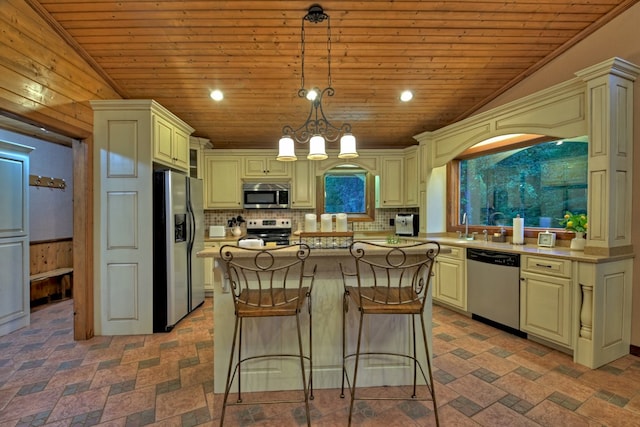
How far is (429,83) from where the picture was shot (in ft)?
11.7

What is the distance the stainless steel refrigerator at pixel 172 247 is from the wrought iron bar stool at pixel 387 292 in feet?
6.64

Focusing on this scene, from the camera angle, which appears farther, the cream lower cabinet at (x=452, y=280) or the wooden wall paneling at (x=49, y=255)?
the wooden wall paneling at (x=49, y=255)

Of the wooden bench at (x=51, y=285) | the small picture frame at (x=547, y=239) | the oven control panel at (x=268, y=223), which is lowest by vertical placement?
the wooden bench at (x=51, y=285)

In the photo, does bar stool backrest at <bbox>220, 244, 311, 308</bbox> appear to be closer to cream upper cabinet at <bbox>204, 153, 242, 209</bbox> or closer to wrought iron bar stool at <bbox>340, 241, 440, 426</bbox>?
wrought iron bar stool at <bbox>340, 241, 440, 426</bbox>

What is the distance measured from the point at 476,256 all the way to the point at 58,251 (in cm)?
570

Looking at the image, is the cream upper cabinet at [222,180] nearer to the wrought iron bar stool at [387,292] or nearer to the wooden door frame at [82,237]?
the wooden door frame at [82,237]

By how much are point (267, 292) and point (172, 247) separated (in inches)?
67.2

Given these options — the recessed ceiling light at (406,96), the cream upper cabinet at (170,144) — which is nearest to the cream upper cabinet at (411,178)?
the recessed ceiling light at (406,96)

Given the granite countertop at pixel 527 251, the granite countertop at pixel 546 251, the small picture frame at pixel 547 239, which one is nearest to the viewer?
the granite countertop at pixel 527 251

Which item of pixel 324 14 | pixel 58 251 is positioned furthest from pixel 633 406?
pixel 58 251

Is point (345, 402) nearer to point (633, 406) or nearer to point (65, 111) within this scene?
point (633, 406)

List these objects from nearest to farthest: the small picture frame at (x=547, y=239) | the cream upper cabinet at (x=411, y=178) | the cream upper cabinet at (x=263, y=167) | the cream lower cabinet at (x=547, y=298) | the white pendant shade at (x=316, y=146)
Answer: the white pendant shade at (x=316, y=146) → the cream lower cabinet at (x=547, y=298) → the small picture frame at (x=547, y=239) → the cream upper cabinet at (x=411, y=178) → the cream upper cabinet at (x=263, y=167)

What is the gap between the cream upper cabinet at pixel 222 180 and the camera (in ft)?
15.5

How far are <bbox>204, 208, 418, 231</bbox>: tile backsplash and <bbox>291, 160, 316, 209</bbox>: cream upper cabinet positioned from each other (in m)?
0.24
